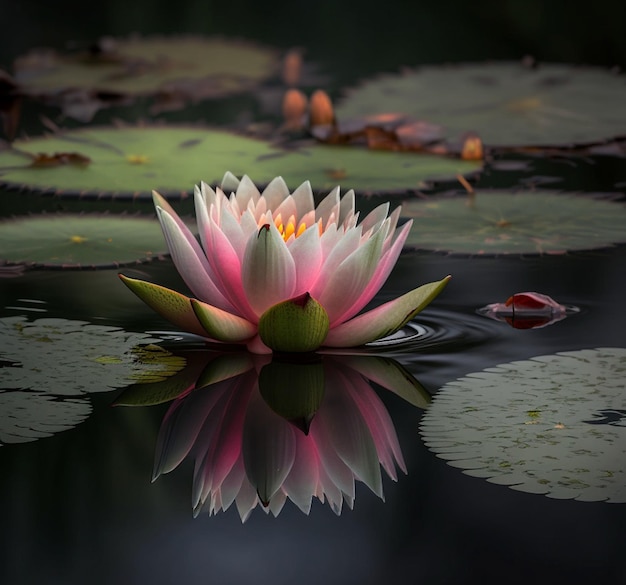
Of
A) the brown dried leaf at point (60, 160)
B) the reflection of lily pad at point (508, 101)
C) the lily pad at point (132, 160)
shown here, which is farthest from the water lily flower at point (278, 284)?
the reflection of lily pad at point (508, 101)

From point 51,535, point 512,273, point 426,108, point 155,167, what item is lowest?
point 51,535

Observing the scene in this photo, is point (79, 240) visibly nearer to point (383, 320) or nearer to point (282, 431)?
point (383, 320)

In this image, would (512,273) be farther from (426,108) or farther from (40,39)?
(40,39)

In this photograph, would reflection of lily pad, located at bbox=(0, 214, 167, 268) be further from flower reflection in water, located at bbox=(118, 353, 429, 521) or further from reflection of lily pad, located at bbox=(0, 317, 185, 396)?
flower reflection in water, located at bbox=(118, 353, 429, 521)

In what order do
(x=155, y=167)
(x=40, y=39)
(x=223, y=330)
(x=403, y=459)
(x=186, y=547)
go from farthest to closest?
1. (x=40, y=39)
2. (x=155, y=167)
3. (x=223, y=330)
4. (x=403, y=459)
5. (x=186, y=547)

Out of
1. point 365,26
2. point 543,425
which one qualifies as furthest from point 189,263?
point 365,26

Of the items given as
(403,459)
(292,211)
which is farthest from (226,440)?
(292,211)
